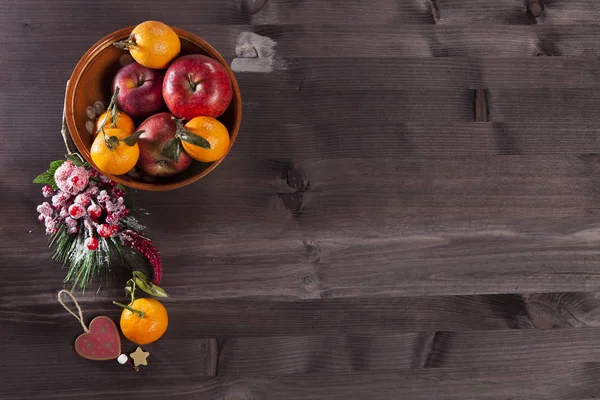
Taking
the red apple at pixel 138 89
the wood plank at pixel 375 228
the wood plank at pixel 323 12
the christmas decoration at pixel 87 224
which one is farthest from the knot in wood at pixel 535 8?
the christmas decoration at pixel 87 224

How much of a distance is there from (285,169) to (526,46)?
530mm

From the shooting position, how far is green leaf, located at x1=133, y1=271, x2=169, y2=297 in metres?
0.93

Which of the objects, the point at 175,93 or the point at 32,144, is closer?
the point at 175,93

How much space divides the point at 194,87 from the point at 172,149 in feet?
0.33

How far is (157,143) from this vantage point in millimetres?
826

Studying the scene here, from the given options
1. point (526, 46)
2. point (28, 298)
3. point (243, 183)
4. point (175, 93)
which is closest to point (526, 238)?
point (526, 46)

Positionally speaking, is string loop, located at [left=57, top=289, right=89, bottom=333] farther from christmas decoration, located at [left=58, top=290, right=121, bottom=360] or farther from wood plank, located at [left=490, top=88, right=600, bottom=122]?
wood plank, located at [left=490, top=88, right=600, bottom=122]

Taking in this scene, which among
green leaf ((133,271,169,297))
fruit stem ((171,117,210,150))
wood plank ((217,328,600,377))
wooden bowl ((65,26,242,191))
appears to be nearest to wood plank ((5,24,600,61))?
wooden bowl ((65,26,242,191))

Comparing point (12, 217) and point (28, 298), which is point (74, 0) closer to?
point (12, 217)

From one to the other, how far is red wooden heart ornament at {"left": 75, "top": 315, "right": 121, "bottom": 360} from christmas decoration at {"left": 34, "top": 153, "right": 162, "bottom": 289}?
7 cm

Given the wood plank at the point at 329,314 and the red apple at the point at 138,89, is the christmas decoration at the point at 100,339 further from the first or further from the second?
the red apple at the point at 138,89

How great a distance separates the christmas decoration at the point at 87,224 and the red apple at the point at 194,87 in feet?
0.67

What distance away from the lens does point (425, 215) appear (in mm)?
1027

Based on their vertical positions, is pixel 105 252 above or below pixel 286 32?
below
